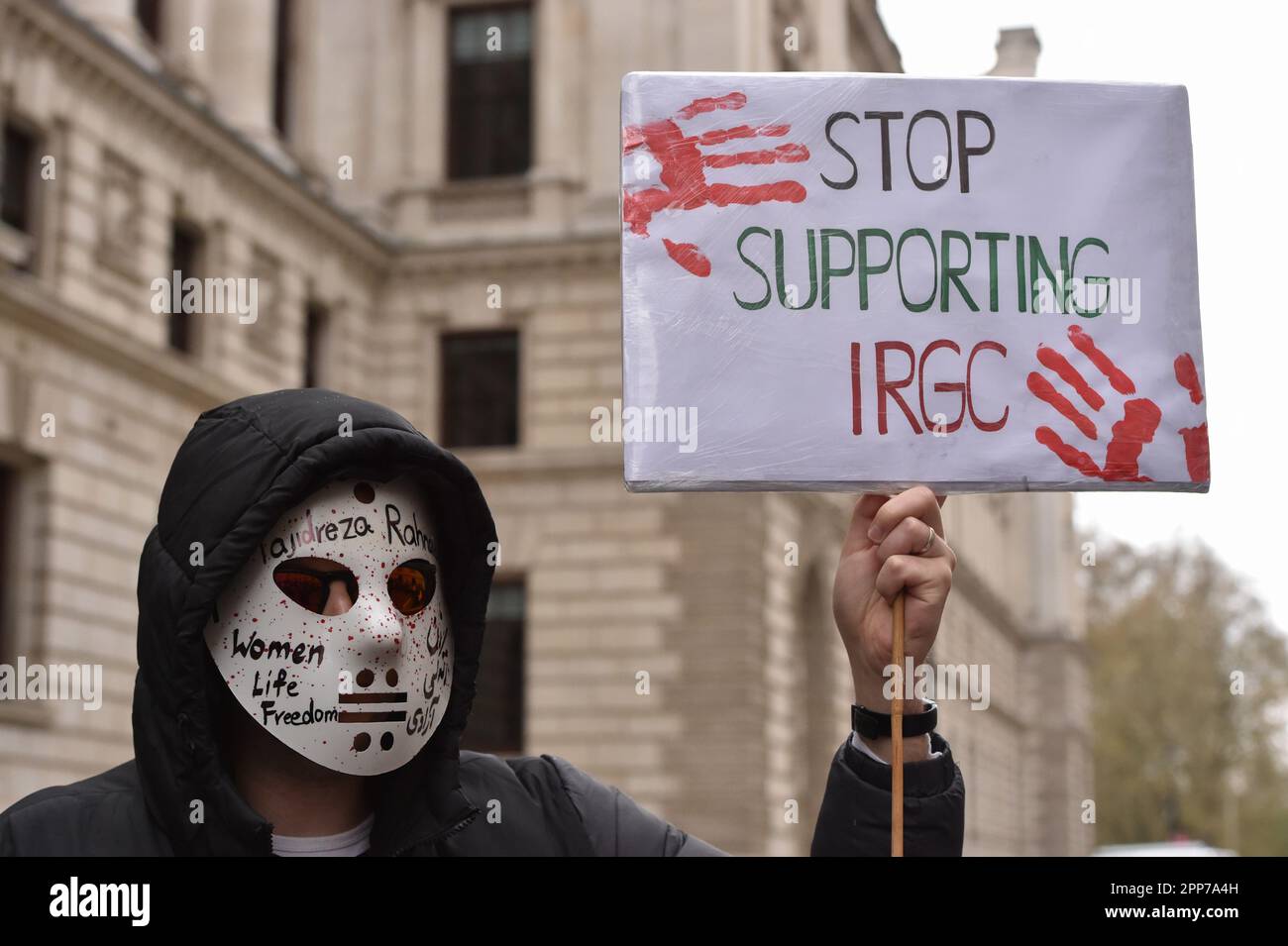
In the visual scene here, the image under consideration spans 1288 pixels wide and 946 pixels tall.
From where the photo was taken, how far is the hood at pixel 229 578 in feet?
9.50

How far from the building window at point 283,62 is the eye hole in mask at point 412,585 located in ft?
83.0

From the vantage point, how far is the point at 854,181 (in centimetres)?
326

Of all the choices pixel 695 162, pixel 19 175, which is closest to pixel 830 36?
pixel 19 175

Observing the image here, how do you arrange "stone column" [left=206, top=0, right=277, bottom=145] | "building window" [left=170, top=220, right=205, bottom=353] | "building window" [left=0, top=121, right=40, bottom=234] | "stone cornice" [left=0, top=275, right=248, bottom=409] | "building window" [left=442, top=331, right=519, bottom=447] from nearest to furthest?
"stone cornice" [left=0, top=275, right=248, bottom=409] < "building window" [left=0, top=121, right=40, bottom=234] < "building window" [left=170, top=220, right=205, bottom=353] < "stone column" [left=206, top=0, right=277, bottom=145] < "building window" [left=442, top=331, right=519, bottom=447]

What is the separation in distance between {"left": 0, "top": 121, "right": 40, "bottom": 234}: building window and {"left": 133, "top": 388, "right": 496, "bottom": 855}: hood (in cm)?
1769

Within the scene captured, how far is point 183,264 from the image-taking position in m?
23.5

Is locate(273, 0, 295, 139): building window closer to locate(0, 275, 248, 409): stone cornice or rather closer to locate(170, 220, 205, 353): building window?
locate(170, 220, 205, 353): building window

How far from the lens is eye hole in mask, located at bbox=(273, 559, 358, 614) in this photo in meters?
3.09

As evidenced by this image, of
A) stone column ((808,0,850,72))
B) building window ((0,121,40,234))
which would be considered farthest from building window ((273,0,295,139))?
stone column ((808,0,850,72))

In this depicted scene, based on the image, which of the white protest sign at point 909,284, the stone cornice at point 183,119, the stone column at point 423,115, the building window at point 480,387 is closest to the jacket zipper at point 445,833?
the white protest sign at point 909,284

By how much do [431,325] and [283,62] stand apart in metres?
4.52

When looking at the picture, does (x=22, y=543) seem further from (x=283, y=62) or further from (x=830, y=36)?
(x=830, y=36)

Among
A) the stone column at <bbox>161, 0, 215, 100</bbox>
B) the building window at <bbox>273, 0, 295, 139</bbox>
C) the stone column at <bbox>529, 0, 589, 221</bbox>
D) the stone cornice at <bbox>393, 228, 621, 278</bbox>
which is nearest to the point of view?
the stone column at <bbox>161, 0, 215, 100</bbox>
